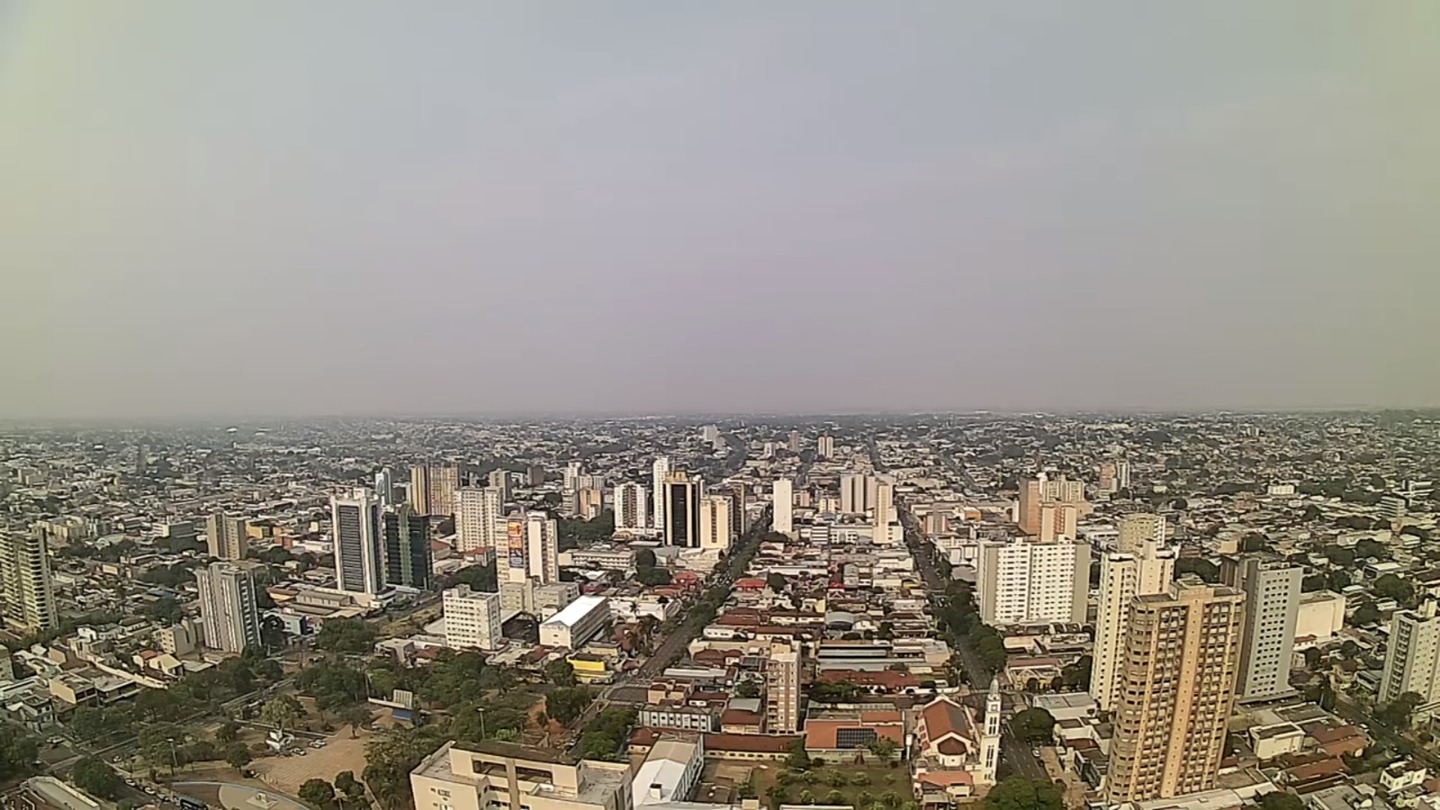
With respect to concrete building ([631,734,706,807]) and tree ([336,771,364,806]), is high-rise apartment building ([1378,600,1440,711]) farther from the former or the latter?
tree ([336,771,364,806])

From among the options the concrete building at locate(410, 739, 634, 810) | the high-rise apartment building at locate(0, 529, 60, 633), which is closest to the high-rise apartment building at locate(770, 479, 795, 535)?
the concrete building at locate(410, 739, 634, 810)

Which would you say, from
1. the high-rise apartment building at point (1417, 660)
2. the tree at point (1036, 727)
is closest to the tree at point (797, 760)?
the tree at point (1036, 727)

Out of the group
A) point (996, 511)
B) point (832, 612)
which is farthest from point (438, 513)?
point (996, 511)

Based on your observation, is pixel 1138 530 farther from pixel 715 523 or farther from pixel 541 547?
pixel 541 547

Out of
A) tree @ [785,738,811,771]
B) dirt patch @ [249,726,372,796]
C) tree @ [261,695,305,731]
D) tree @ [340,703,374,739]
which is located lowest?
tree @ [340,703,374,739]

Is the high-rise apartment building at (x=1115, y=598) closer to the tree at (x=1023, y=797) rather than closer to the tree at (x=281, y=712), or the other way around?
the tree at (x=1023, y=797)

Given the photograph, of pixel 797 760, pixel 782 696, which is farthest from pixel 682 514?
pixel 797 760

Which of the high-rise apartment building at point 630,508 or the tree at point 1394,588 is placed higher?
the tree at point 1394,588
